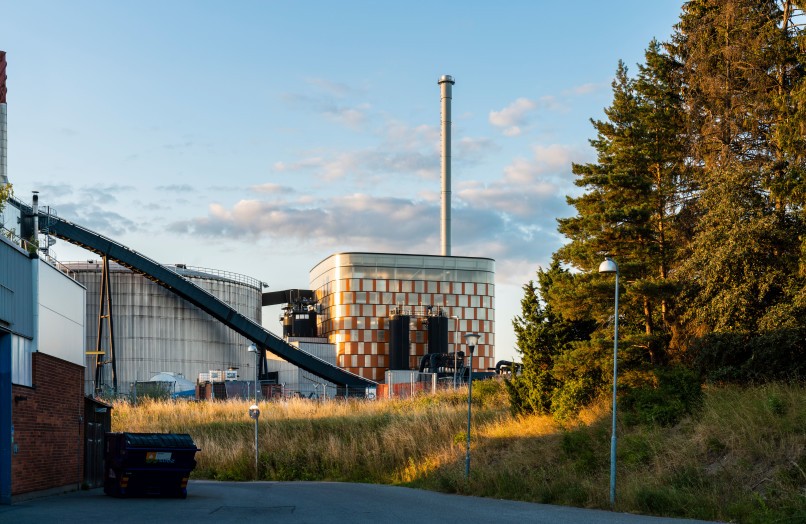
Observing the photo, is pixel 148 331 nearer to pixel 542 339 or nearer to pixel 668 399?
pixel 542 339

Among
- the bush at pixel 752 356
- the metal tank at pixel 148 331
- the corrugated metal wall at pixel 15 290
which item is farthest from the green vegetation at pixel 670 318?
the metal tank at pixel 148 331

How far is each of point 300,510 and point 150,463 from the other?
6.38m

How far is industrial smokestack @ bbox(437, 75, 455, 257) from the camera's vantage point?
91938 millimetres

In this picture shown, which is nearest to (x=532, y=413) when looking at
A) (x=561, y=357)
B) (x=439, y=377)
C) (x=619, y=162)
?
(x=561, y=357)

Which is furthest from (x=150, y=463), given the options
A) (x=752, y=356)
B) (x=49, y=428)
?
(x=752, y=356)

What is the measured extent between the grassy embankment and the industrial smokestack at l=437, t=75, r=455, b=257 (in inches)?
1486

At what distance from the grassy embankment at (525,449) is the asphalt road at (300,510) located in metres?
1.49

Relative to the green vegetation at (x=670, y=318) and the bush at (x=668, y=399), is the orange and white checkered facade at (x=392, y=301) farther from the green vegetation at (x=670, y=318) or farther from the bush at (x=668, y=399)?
the bush at (x=668, y=399)

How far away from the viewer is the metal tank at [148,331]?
246 feet

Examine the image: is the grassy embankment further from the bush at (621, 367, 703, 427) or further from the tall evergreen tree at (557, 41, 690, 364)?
the tall evergreen tree at (557, 41, 690, 364)

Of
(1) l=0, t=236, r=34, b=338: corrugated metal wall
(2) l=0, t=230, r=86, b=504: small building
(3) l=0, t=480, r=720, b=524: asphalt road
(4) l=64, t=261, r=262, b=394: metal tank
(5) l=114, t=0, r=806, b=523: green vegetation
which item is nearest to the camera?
(3) l=0, t=480, r=720, b=524: asphalt road

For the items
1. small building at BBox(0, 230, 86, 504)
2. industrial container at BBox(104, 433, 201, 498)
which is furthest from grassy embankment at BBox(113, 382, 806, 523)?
small building at BBox(0, 230, 86, 504)

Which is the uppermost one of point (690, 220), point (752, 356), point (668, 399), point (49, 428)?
point (690, 220)

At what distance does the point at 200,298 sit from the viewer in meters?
73.1
